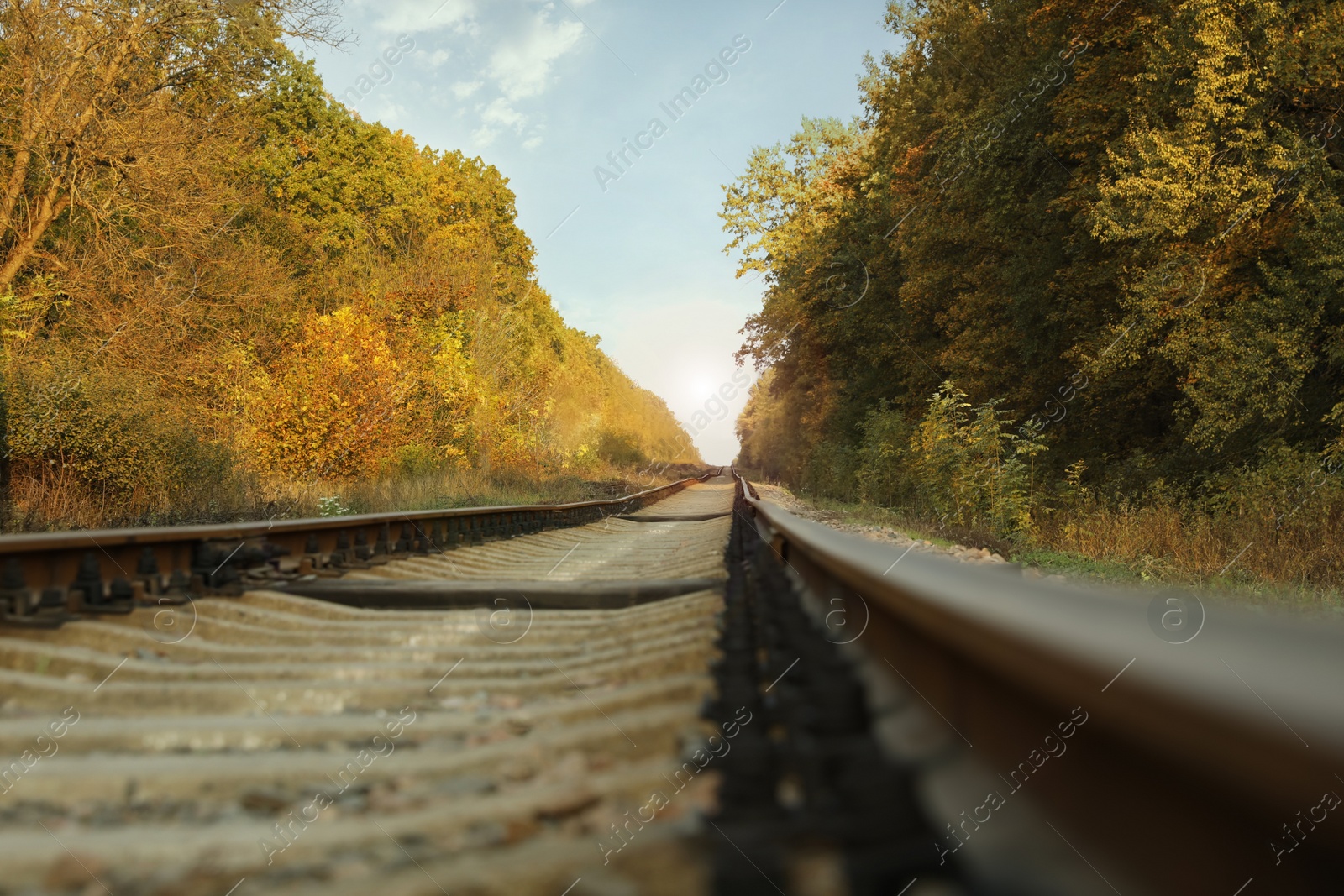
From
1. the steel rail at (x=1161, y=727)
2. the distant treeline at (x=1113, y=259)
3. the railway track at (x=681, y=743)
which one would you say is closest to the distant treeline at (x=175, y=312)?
the railway track at (x=681, y=743)

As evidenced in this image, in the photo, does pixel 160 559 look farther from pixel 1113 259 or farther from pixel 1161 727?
pixel 1113 259

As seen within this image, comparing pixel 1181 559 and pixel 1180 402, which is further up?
pixel 1180 402

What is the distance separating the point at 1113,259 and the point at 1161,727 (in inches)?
592

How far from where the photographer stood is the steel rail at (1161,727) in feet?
1.77

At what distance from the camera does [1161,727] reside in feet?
2.09

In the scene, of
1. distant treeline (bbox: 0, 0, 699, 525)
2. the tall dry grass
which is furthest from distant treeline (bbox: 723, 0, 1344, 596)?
distant treeline (bbox: 0, 0, 699, 525)

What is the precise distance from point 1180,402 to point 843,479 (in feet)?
48.5

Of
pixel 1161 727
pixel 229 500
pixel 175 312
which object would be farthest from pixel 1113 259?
pixel 175 312

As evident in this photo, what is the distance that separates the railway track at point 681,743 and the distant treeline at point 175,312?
602 centimetres

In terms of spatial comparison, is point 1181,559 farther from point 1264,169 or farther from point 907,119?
point 907,119

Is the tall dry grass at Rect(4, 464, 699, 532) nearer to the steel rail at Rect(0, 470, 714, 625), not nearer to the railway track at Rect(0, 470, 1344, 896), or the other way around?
the steel rail at Rect(0, 470, 714, 625)

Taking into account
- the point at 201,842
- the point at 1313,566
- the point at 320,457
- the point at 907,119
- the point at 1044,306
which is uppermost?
the point at 907,119

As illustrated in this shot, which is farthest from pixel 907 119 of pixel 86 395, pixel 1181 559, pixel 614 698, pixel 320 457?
pixel 614 698

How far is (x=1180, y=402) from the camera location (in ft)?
39.9
